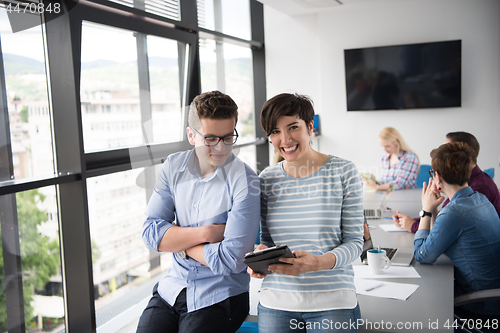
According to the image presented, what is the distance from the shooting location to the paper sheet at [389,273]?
6.46 ft

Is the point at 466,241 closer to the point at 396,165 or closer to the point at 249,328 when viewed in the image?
the point at 249,328

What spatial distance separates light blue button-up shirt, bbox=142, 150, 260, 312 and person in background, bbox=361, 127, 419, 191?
2.77m

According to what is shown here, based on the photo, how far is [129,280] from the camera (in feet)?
11.2

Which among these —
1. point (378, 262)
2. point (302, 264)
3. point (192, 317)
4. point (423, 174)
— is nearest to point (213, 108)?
point (302, 264)

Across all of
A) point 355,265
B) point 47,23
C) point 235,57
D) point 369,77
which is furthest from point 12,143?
point 369,77

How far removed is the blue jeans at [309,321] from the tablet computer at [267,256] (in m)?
0.23

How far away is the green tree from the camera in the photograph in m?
2.27

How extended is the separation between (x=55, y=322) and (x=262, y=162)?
3.92 m

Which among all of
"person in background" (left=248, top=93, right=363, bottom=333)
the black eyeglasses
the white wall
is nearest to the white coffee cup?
"person in background" (left=248, top=93, right=363, bottom=333)

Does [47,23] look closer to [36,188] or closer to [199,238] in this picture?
[36,188]

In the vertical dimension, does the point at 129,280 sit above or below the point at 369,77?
below

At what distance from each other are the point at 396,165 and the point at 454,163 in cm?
244

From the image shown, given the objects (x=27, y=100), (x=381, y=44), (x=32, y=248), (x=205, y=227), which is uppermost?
(x=381, y=44)

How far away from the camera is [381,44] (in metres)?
5.59
